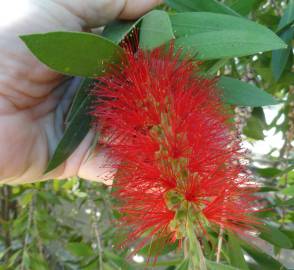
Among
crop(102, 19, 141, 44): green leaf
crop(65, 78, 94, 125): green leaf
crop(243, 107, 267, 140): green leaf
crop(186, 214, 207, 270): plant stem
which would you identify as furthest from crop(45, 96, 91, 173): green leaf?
crop(243, 107, 267, 140): green leaf

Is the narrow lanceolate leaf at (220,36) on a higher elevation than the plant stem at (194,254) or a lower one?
higher

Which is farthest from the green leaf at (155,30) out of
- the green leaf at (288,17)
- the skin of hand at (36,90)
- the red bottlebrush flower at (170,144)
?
the green leaf at (288,17)

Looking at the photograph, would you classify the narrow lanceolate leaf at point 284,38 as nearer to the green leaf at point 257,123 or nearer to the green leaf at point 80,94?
the green leaf at point 257,123

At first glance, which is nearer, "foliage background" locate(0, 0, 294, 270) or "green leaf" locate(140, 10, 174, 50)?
"green leaf" locate(140, 10, 174, 50)

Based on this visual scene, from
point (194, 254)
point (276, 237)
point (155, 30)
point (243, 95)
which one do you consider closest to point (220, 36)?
point (155, 30)

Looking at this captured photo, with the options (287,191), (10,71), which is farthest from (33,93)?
(287,191)

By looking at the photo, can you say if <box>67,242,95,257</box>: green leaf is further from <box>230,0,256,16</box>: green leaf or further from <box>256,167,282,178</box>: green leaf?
<box>230,0,256,16</box>: green leaf
